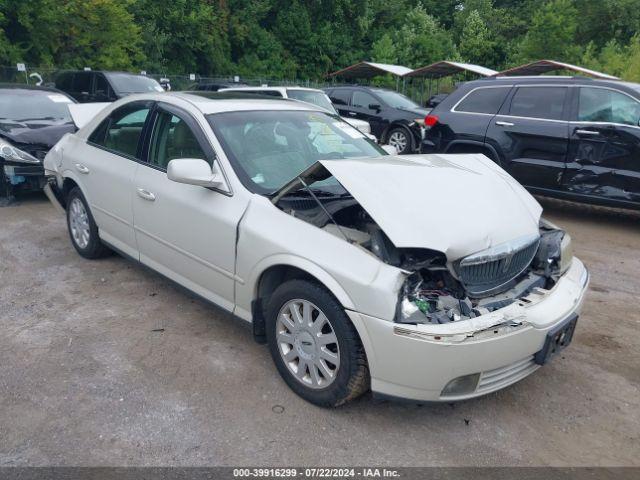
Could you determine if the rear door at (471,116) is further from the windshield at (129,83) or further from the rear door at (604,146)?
the windshield at (129,83)

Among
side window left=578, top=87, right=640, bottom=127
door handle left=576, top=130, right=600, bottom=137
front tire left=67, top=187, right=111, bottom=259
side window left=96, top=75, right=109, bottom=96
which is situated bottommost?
front tire left=67, top=187, right=111, bottom=259

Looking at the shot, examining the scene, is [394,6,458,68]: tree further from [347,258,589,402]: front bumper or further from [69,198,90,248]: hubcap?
[347,258,589,402]: front bumper

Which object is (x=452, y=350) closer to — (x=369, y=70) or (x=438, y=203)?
(x=438, y=203)

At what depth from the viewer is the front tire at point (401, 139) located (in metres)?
12.3

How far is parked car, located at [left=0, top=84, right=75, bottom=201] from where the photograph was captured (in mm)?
6867

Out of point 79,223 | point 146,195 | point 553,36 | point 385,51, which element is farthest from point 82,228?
point 385,51

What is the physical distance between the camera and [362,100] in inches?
519

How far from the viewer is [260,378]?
3.31 meters

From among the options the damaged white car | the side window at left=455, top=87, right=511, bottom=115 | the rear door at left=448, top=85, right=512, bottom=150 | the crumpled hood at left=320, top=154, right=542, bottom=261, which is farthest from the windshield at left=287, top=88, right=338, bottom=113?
the crumpled hood at left=320, top=154, right=542, bottom=261

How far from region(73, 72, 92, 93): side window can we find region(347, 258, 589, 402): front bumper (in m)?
12.1

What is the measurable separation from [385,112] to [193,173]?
9.95 meters

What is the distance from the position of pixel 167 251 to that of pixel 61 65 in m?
20.4

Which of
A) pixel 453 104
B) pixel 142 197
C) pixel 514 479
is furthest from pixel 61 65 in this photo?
pixel 514 479

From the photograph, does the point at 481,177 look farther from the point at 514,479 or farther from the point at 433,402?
the point at 514,479
